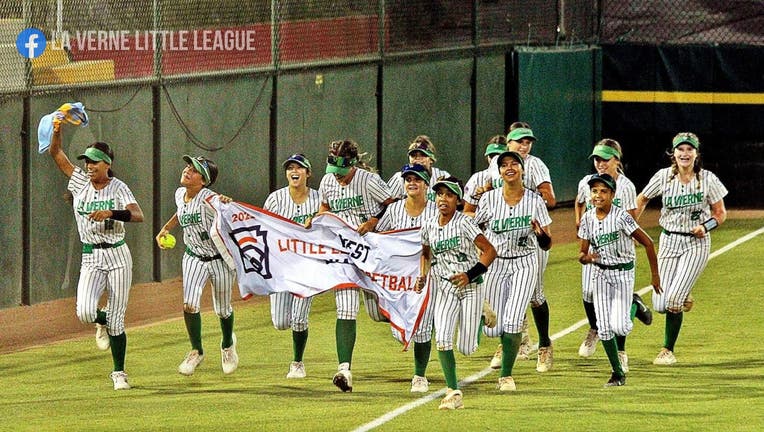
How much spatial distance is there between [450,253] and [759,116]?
15346mm

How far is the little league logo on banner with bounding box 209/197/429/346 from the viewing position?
12578mm

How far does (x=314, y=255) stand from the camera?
13.1 m

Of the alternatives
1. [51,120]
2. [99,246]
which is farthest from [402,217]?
[51,120]

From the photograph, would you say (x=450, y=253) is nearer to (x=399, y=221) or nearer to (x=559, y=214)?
(x=399, y=221)

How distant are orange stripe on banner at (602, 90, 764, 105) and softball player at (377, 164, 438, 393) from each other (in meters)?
14.4

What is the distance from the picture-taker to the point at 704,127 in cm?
2623

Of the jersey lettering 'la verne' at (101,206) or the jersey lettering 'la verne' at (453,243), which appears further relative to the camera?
the jersey lettering 'la verne' at (101,206)

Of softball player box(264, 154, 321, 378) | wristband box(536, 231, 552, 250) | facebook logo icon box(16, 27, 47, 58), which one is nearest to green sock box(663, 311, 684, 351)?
wristband box(536, 231, 552, 250)

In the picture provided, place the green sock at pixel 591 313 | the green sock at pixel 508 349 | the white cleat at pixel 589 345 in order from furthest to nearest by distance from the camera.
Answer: the white cleat at pixel 589 345 < the green sock at pixel 591 313 < the green sock at pixel 508 349

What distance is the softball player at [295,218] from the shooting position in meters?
13.2

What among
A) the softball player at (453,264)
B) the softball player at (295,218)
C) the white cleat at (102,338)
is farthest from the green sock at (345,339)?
the white cleat at (102,338)

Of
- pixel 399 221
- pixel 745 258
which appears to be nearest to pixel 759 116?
pixel 745 258

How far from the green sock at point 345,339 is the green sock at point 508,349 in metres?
1.20

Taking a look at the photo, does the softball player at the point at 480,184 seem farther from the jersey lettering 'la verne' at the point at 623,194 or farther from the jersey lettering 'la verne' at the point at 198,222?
the jersey lettering 'la verne' at the point at 198,222
